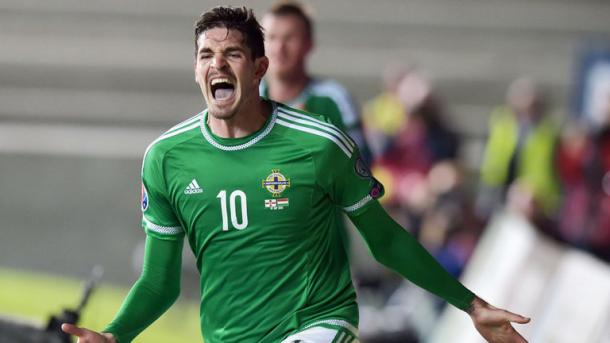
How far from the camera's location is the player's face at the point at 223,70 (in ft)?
17.2

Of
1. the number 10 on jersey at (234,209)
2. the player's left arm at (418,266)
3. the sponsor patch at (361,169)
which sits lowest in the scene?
the player's left arm at (418,266)

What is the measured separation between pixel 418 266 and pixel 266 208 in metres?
0.60

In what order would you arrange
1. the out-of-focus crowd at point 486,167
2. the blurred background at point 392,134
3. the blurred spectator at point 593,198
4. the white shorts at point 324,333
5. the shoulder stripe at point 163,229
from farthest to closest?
the out-of-focus crowd at point 486,167, the blurred spectator at point 593,198, the blurred background at point 392,134, the shoulder stripe at point 163,229, the white shorts at point 324,333

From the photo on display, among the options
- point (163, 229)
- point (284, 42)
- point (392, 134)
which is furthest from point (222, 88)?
point (392, 134)

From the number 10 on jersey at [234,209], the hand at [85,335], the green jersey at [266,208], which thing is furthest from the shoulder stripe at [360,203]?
the hand at [85,335]

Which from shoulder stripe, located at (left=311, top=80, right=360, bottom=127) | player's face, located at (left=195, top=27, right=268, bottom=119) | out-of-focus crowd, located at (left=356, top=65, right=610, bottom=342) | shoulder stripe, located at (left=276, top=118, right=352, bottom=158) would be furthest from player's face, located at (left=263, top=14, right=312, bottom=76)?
out-of-focus crowd, located at (left=356, top=65, right=610, bottom=342)

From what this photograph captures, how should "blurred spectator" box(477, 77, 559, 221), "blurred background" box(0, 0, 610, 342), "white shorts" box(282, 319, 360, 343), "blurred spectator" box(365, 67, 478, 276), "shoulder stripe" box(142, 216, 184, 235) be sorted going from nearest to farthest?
"white shorts" box(282, 319, 360, 343) → "shoulder stripe" box(142, 216, 184, 235) → "blurred background" box(0, 0, 610, 342) → "blurred spectator" box(365, 67, 478, 276) → "blurred spectator" box(477, 77, 559, 221)

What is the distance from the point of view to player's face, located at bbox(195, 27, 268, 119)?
5.25 metres

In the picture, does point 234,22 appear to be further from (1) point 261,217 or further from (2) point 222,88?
(1) point 261,217

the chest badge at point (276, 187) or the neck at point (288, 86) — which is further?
the neck at point (288, 86)

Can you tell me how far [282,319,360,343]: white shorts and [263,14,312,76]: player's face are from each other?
274 cm

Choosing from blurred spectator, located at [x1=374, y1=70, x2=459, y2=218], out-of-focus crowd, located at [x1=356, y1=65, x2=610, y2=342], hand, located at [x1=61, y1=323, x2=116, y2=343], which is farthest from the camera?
blurred spectator, located at [x1=374, y1=70, x2=459, y2=218]

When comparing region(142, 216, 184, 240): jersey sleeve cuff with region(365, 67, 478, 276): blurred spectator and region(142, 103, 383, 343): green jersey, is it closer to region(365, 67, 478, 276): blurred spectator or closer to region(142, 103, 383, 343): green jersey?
region(142, 103, 383, 343): green jersey

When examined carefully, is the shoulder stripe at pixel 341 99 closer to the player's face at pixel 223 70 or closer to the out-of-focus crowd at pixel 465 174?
the player's face at pixel 223 70
